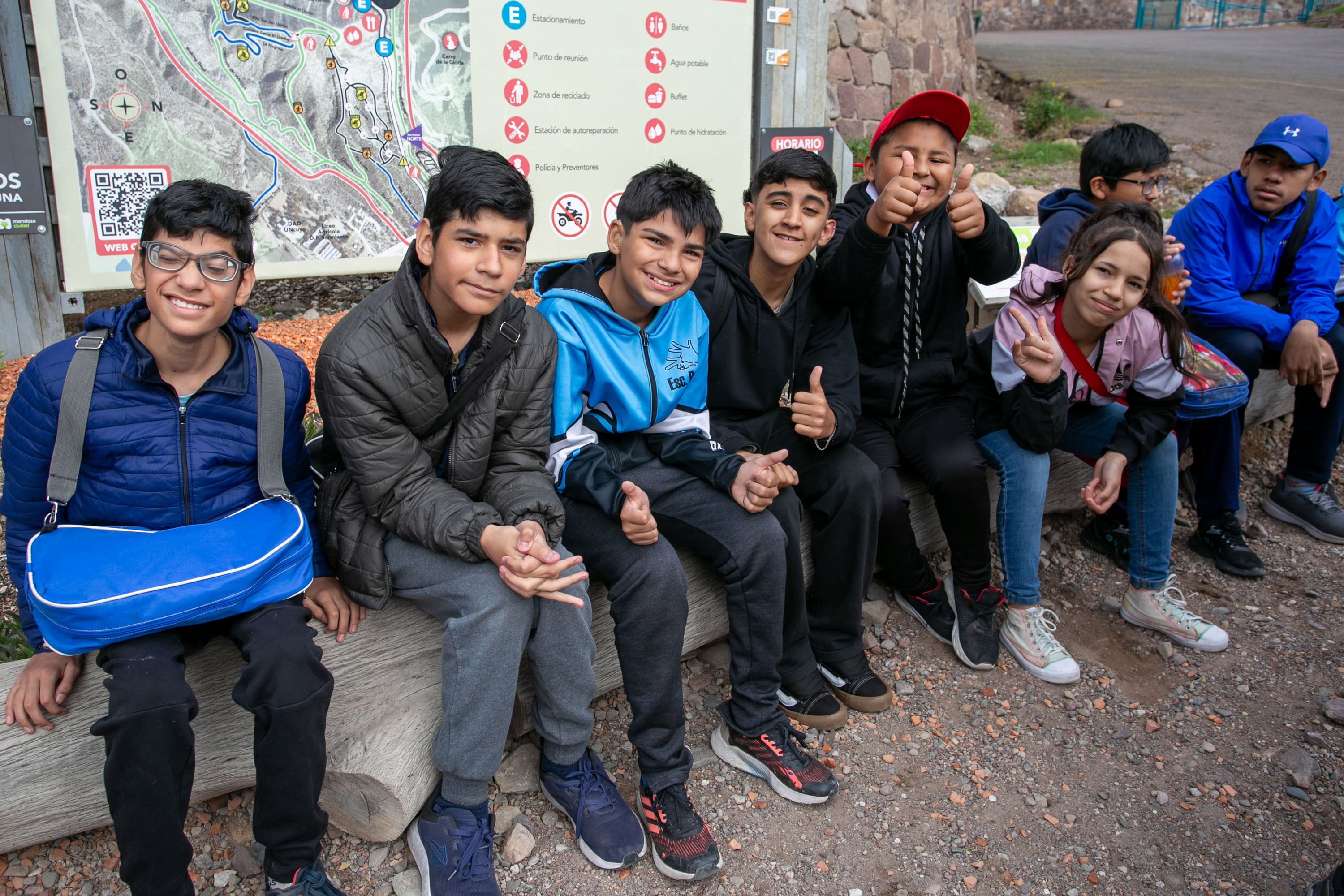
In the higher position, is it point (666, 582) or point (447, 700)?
point (666, 582)

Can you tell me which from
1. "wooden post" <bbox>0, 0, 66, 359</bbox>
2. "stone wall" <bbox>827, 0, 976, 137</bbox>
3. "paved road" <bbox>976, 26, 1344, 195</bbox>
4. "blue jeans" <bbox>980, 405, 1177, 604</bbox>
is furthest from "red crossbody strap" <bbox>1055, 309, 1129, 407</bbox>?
"paved road" <bbox>976, 26, 1344, 195</bbox>

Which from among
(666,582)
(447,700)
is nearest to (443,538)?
(447,700)

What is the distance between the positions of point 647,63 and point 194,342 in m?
2.72

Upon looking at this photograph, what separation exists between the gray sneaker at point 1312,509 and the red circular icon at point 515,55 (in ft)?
12.3

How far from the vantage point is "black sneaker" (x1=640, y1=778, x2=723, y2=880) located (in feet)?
6.98

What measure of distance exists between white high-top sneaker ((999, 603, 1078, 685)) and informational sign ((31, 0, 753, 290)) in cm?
244

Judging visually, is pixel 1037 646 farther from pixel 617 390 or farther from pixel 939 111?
pixel 939 111

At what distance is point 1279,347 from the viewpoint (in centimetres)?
370

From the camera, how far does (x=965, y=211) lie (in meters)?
2.74

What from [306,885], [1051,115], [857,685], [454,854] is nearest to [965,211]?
[857,685]

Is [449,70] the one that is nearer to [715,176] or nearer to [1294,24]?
[715,176]

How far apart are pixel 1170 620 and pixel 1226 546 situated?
2.39ft

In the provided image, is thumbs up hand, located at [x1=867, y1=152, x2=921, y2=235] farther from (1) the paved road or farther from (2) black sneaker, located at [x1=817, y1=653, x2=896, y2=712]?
(1) the paved road

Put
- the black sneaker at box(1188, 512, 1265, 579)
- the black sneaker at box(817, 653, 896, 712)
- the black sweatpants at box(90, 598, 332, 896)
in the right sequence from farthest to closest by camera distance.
A: the black sneaker at box(1188, 512, 1265, 579) → the black sneaker at box(817, 653, 896, 712) → the black sweatpants at box(90, 598, 332, 896)
